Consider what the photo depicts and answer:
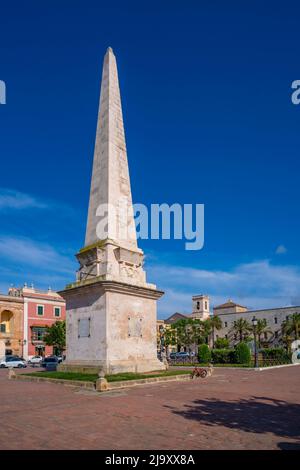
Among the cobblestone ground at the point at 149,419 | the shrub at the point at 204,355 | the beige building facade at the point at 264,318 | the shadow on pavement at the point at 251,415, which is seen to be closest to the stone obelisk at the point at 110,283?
the cobblestone ground at the point at 149,419

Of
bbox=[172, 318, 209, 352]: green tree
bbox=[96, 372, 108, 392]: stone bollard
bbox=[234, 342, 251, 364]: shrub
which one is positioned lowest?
bbox=[172, 318, 209, 352]: green tree

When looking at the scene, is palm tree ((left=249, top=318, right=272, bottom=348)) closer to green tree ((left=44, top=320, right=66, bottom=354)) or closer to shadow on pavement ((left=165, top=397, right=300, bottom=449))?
green tree ((left=44, top=320, right=66, bottom=354))

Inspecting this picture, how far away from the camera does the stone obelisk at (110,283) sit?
57.4 ft

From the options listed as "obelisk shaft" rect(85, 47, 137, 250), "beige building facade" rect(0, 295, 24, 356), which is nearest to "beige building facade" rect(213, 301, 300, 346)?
"beige building facade" rect(0, 295, 24, 356)

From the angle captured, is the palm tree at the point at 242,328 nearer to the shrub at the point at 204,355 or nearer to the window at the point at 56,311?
the window at the point at 56,311

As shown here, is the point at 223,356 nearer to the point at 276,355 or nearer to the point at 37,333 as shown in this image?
the point at 276,355

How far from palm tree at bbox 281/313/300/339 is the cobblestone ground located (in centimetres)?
5361

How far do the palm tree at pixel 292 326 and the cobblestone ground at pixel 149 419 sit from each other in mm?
53607

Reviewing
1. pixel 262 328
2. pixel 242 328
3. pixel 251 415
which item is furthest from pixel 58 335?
pixel 251 415

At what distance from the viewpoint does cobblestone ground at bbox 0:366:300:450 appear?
7.30 m

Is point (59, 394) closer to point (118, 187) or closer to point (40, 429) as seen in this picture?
point (40, 429)

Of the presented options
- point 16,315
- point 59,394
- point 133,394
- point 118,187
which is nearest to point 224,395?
point 133,394

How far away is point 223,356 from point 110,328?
21581 millimetres
